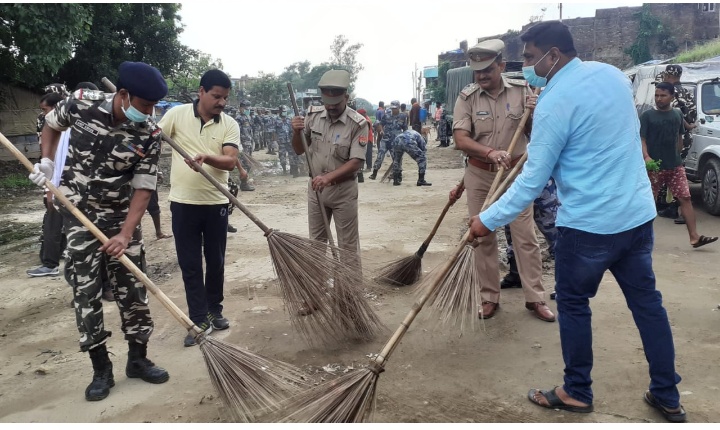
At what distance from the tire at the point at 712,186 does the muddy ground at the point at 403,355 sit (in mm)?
1612

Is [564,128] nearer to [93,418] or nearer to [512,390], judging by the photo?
[512,390]

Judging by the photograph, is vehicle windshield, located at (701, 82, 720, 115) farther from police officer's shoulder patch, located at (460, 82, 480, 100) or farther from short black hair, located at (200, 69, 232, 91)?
short black hair, located at (200, 69, 232, 91)

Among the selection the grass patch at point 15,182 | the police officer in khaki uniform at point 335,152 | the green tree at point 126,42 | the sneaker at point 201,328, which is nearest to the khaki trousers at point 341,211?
the police officer in khaki uniform at point 335,152

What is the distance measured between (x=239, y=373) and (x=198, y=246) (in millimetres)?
1252

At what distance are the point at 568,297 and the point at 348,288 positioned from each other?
1420 millimetres

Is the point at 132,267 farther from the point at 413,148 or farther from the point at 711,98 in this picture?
Result: the point at 413,148

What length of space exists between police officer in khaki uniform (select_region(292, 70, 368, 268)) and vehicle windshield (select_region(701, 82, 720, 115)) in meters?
5.96

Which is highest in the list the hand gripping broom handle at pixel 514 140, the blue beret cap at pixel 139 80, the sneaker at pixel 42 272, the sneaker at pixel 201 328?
the blue beret cap at pixel 139 80

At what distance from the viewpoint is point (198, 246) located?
3703 millimetres

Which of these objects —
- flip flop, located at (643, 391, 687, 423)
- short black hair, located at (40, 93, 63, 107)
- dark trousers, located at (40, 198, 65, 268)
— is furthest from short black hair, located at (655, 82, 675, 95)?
dark trousers, located at (40, 198, 65, 268)

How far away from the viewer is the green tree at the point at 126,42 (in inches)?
642

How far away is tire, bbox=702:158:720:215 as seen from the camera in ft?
22.5

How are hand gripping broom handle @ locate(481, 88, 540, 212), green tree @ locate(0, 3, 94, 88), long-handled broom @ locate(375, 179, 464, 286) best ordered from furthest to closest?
green tree @ locate(0, 3, 94, 88) → long-handled broom @ locate(375, 179, 464, 286) → hand gripping broom handle @ locate(481, 88, 540, 212)

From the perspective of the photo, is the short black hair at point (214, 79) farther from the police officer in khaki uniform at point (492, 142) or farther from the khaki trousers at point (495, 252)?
the khaki trousers at point (495, 252)
